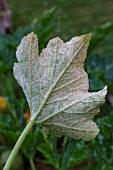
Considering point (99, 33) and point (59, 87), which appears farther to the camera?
point (99, 33)

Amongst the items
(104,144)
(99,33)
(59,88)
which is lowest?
(104,144)

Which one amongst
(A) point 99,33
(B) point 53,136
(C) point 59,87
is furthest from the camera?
(A) point 99,33

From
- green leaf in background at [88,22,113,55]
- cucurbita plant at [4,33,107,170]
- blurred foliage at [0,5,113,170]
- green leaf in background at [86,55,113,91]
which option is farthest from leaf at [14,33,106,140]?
green leaf in background at [88,22,113,55]

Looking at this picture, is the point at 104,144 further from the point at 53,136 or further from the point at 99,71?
the point at 99,71

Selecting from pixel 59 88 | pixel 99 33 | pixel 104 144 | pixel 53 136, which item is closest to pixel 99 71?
pixel 99 33

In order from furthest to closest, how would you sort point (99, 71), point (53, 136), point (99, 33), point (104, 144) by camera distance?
point (99, 33) → point (99, 71) → point (53, 136) → point (104, 144)

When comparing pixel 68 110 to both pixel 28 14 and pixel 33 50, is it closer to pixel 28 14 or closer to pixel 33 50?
pixel 33 50

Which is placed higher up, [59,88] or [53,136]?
[59,88]

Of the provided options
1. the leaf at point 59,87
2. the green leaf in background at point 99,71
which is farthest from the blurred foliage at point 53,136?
the leaf at point 59,87
